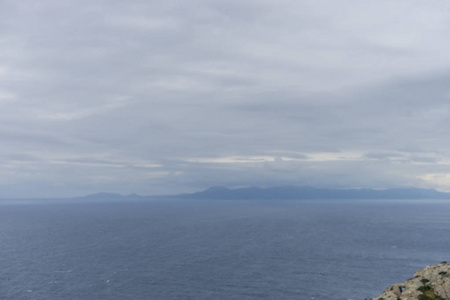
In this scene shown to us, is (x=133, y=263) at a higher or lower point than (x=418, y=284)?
lower

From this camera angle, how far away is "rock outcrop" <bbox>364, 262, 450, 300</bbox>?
1775 inches

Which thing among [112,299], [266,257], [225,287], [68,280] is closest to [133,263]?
[68,280]

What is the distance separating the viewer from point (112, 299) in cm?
10644

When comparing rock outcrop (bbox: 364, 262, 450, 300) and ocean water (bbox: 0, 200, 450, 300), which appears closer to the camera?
rock outcrop (bbox: 364, 262, 450, 300)

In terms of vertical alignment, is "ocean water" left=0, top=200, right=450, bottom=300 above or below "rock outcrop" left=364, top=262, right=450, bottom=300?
below

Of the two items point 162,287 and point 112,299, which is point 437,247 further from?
point 112,299

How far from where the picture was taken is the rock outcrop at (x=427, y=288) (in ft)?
148

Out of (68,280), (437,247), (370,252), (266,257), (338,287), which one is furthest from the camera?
(437,247)

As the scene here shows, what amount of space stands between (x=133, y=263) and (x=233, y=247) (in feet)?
195

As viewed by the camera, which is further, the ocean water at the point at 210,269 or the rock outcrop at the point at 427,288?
the ocean water at the point at 210,269

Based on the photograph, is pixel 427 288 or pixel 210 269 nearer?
pixel 427 288

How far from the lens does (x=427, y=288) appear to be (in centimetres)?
4631

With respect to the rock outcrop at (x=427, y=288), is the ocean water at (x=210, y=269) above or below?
below

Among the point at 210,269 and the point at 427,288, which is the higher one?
the point at 427,288
